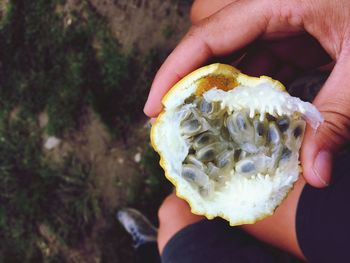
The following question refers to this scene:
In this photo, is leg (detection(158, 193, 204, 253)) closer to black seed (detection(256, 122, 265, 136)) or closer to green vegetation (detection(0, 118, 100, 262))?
green vegetation (detection(0, 118, 100, 262))

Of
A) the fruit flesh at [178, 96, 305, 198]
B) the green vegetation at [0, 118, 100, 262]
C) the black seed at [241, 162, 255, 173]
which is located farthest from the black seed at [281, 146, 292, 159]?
the green vegetation at [0, 118, 100, 262]

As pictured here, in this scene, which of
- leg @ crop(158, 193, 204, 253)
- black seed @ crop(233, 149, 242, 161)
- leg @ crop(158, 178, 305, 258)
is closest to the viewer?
black seed @ crop(233, 149, 242, 161)

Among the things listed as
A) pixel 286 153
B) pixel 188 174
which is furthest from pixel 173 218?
pixel 286 153

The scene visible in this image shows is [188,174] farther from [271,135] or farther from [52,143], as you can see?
[52,143]

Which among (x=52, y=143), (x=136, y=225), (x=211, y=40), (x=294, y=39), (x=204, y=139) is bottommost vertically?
(x=136, y=225)

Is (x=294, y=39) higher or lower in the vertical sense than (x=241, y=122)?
lower

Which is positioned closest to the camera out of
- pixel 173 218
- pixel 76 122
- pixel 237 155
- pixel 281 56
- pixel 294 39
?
pixel 237 155
